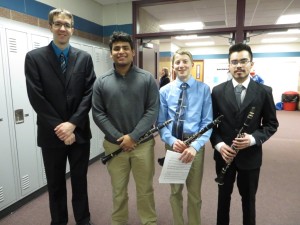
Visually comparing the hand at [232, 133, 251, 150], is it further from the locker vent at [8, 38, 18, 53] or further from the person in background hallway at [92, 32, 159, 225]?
the locker vent at [8, 38, 18, 53]

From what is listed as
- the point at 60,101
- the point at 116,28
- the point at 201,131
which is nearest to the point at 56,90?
the point at 60,101

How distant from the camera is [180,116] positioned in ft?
5.83

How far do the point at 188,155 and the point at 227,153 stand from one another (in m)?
0.27

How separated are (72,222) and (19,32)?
2.03 meters

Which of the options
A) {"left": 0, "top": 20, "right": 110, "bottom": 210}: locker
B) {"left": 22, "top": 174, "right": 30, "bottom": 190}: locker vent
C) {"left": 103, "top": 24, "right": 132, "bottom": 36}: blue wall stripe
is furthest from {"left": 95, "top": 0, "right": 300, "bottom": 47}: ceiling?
{"left": 22, "top": 174, "right": 30, "bottom": 190}: locker vent

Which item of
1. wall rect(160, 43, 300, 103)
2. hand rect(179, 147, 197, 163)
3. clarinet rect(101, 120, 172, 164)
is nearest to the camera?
hand rect(179, 147, 197, 163)

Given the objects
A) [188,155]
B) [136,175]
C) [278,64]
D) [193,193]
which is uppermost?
[278,64]

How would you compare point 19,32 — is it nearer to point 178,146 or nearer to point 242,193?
point 178,146

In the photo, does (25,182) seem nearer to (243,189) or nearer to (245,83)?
(243,189)

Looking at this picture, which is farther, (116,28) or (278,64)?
(278,64)

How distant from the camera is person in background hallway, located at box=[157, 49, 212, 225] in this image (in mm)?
1725

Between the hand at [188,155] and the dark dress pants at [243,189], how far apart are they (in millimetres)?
251

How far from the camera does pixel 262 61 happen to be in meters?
10.9

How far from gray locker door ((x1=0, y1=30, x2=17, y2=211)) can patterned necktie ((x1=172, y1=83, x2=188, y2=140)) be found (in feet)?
5.73
